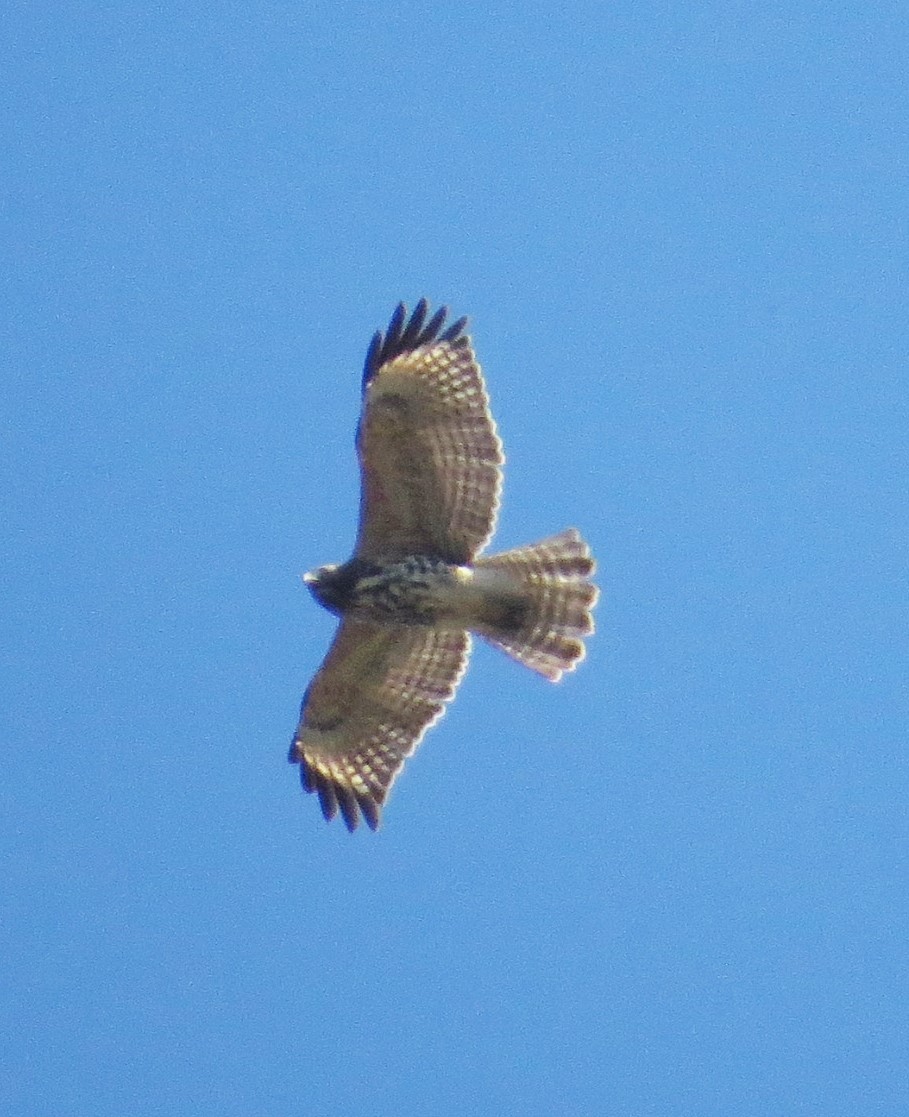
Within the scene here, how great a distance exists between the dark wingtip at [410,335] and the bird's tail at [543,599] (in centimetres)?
100

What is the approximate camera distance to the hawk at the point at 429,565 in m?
10.9

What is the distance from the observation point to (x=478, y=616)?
11227 mm

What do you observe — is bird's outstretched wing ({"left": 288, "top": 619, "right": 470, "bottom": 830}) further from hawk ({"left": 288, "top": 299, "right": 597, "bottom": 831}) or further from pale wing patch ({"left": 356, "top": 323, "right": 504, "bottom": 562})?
pale wing patch ({"left": 356, "top": 323, "right": 504, "bottom": 562})

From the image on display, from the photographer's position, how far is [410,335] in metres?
10.9

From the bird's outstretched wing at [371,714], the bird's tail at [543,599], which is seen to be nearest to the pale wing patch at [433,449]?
the bird's tail at [543,599]

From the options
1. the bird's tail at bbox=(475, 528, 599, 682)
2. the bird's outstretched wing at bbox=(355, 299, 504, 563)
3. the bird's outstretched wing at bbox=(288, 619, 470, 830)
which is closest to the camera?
the bird's outstretched wing at bbox=(355, 299, 504, 563)

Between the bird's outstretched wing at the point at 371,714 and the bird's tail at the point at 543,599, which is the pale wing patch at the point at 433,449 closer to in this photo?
the bird's tail at the point at 543,599

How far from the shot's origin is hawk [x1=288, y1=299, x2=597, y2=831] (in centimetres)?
1090

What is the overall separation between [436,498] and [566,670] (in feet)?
3.22

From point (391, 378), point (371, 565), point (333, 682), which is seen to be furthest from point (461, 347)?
point (333, 682)

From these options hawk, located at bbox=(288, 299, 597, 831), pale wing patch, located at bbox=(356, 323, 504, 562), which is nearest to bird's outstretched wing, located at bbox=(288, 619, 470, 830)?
hawk, located at bbox=(288, 299, 597, 831)

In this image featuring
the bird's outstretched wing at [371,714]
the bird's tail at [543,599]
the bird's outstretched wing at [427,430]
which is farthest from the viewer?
the bird's outstretched wing at [371,714]

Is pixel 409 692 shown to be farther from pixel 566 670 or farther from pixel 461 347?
pixel 461 347

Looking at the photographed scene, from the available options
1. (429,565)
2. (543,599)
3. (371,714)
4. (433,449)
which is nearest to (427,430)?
(433,449)
